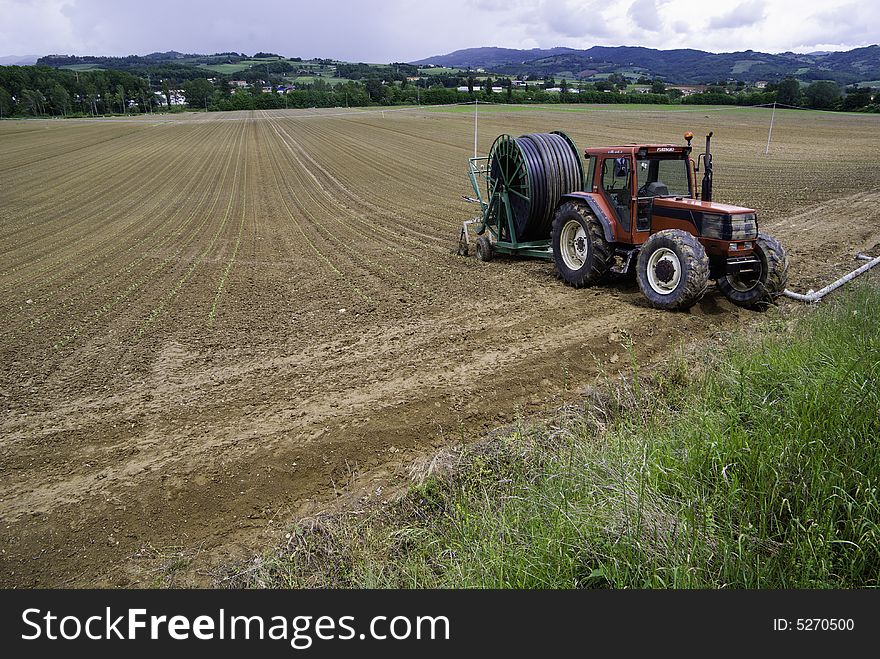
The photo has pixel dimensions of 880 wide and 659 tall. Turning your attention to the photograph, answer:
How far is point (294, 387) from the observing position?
6.37 meters

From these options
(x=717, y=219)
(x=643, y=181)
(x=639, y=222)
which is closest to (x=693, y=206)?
(x=717, y=219)

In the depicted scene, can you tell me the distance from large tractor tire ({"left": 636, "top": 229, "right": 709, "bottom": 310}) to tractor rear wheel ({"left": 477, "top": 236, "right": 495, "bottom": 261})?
364cm

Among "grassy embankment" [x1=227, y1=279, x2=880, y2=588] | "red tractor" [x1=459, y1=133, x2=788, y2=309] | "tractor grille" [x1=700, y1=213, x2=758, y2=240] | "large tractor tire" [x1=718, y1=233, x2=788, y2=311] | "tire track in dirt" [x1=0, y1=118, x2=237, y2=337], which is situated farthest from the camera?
"tire track in dirt" [x1=0, y1=118, x2=237, y2=337]

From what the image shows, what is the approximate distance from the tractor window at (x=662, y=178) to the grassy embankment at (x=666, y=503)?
13.1 feet

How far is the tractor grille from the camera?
7.66 meters

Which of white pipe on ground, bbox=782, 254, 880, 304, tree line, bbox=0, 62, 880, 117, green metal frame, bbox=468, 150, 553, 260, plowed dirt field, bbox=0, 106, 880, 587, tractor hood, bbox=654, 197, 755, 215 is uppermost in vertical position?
tree line, bbox=0, 62, 880, 117

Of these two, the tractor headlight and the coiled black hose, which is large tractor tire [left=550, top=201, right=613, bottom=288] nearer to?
the coiled black hose

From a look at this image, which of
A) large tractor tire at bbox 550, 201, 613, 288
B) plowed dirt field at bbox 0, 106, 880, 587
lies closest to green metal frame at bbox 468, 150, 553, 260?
plowed dirt field at bbox 0, 106, 880, 587

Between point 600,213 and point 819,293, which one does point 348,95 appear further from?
point 819,293

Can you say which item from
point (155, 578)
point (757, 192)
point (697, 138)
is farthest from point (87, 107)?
point (155, 578)

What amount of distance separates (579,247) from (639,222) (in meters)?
1.15

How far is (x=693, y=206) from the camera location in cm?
802

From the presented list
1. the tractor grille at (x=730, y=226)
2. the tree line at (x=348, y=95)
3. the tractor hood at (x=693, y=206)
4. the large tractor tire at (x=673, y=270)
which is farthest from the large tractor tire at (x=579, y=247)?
the tree line at (x=348, y=95)

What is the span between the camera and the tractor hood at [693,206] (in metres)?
7.74
